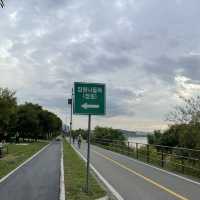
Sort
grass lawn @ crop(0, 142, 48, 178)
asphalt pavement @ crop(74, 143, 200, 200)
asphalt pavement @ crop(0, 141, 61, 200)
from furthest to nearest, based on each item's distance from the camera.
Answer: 1. grass lawn @ crop(0, 142, 48, 178)
2. asphalt pavement @ crop(74, 143, 200, 200)
3. asphalt pavement @ crop(0, 141, 61, 200)

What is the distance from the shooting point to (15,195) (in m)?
13.6

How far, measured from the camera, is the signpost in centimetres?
1413

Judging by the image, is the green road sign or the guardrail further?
the guardrail

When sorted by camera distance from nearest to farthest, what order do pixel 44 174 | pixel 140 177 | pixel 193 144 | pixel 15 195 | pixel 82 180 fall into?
1. pixel 15 195
2. pixel 82 180
3. pixel 140 177
4. pixel 44 174
5. pixel 193 144

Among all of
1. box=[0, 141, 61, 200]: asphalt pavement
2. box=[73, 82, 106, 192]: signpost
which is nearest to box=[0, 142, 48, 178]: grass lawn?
box=[0, 141, 61, 200]: asphalt pavement

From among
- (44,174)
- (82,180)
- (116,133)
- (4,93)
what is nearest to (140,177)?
(82,180)

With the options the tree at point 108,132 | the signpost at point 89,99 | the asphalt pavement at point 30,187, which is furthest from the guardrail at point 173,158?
the tree at point 108,132

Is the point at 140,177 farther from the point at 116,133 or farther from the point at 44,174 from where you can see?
the point at 116,133

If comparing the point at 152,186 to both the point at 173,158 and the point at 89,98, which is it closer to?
the point at 89,98

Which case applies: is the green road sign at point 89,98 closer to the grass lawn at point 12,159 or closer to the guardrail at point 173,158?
the grass lawn at point 12,159

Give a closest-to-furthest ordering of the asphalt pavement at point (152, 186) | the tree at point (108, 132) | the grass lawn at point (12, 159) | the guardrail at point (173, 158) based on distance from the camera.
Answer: the asphalt pavement at point (152, 186) → the guardrail at point (173, 158) → the grass lawn at point (12, 159) → the tree at point (108, 132)

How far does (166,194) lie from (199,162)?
756 cm

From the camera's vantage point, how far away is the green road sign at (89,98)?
14139 millimetres

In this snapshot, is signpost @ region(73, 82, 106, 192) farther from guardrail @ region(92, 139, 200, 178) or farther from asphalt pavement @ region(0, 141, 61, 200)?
guardrail @ region(92, 139, 200, 178)
